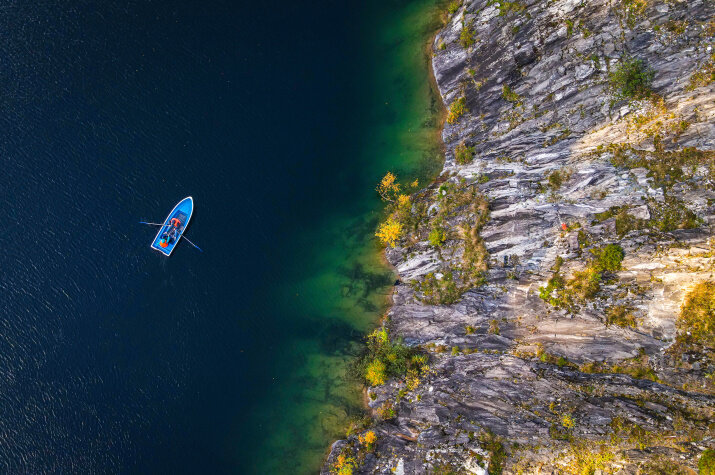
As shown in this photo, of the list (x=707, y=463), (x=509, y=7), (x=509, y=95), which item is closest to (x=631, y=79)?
(x=509, y=95)

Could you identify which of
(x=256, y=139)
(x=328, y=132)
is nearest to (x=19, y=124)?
(x=256, y=139)

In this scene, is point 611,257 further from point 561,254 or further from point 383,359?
point 383,359

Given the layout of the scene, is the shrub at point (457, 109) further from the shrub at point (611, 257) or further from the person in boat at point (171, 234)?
the person in boat at point (171, 234)

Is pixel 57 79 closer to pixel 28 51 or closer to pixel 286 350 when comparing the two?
pixel 28 51

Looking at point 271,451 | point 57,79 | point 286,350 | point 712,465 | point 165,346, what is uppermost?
point 57,79

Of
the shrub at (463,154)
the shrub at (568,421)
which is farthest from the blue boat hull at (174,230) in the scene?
the shrub at (568,421)

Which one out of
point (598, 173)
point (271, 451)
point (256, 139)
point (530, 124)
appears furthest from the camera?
point (256, 139)

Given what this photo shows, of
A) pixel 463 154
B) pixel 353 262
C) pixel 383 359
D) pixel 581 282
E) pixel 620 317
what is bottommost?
pixel 383 359

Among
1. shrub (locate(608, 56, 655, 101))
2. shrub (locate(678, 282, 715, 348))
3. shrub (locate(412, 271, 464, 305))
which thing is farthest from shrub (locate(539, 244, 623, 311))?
shrub (locate(608, 56, 655, 101))
